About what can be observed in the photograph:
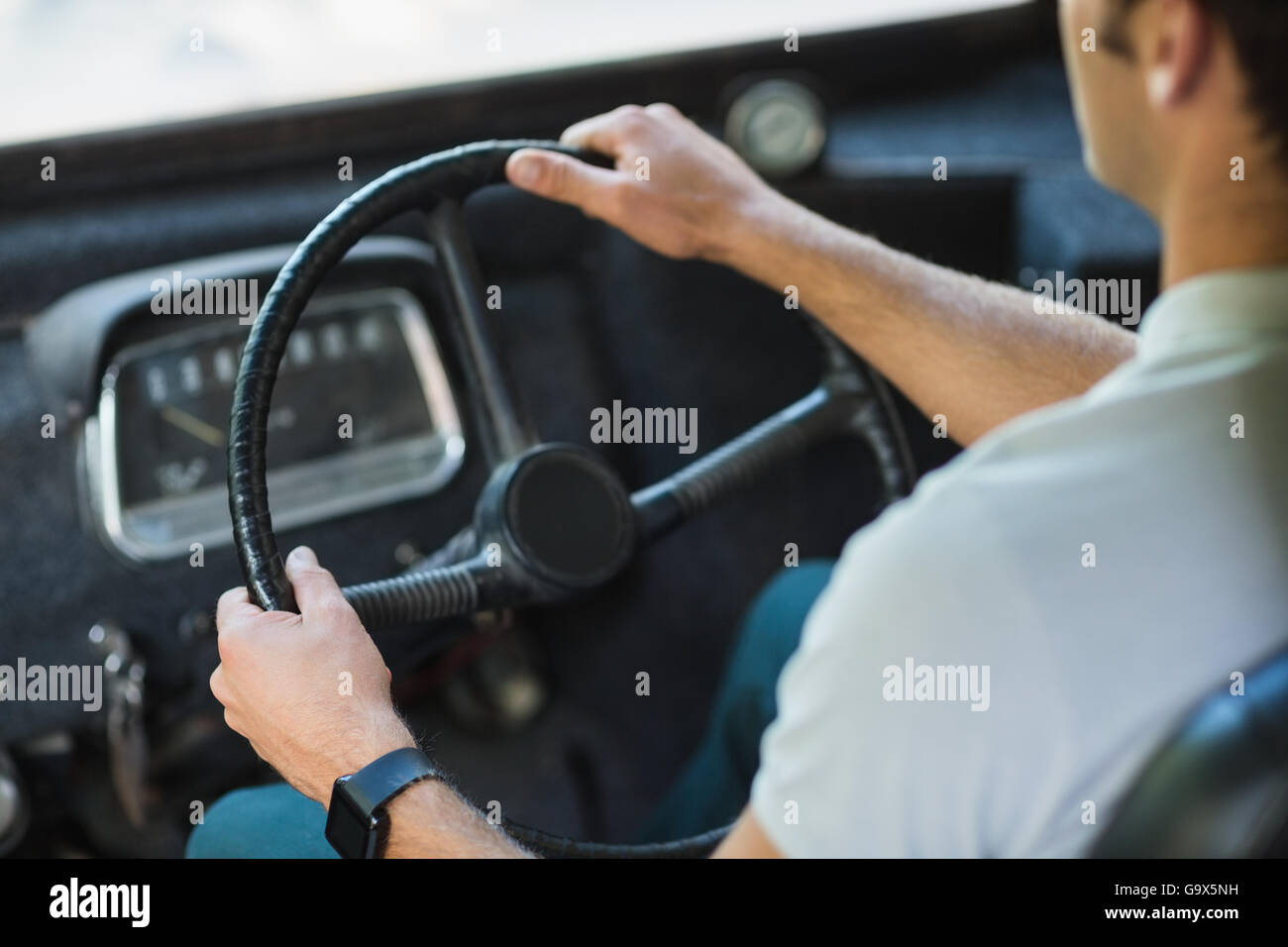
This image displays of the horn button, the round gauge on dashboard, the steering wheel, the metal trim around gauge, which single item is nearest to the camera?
the steering wheel

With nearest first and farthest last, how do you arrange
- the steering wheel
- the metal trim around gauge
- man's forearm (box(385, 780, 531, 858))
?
1. man's forearm (box(385, 780, 531, 858))
2. the steering wheel
3. the metal trim around gauge

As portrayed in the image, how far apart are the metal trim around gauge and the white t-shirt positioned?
0.78 m

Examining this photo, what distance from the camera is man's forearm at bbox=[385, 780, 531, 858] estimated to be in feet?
2.21

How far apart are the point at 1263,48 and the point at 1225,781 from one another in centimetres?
31

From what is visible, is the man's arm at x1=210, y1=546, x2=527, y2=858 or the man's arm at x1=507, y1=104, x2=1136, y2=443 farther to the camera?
the man's arm at x1=507, y1=104, x2=1136, y2=443

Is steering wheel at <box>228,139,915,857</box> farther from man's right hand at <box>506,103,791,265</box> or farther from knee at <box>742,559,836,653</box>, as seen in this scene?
knee at <box>742,559,836,653</box>

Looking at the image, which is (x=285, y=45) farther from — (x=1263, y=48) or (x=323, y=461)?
(x=1263, y=48)

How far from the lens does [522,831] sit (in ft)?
2.53

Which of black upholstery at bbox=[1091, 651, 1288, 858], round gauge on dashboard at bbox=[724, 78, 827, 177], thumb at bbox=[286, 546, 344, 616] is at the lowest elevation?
black upholstery at bbox=[1091, 651, 1288, 858]

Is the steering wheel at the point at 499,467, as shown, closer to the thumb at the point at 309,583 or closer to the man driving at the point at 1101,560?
the thumb at the point at 309,583

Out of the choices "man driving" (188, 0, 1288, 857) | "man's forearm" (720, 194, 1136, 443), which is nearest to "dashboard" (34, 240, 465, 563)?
"man's forearm" (720, 194, 1136, 443)

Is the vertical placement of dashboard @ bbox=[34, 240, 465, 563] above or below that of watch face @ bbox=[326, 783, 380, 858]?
above

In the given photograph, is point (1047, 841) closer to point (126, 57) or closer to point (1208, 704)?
point (1208, 704)

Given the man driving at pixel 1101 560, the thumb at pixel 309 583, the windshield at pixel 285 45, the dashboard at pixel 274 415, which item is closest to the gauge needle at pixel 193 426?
the dashboard at pixel 274 415
